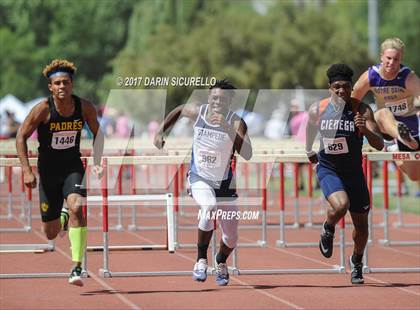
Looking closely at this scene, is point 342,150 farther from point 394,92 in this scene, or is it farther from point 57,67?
point 57,67

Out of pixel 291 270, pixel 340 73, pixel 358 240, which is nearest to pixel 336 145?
pixel 340 73

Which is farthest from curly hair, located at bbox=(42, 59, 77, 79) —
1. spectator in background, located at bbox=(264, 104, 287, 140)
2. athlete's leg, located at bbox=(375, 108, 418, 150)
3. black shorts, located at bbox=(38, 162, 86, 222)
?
spectator in background, located at bbox=(264, 104, 287, 140)

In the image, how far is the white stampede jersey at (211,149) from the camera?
11.8 m

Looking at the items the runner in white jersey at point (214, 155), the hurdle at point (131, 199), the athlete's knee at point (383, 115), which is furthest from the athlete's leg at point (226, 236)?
the athlete's knee at point (383, 115)

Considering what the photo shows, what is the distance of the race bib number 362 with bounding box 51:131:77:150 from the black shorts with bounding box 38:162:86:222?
0.23 metres

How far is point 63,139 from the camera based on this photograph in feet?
37.4

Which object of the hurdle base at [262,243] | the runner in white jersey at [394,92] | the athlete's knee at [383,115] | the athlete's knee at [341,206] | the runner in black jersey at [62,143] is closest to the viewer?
the runner in black jersey at [62,143]

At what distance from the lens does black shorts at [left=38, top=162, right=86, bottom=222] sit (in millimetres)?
11438

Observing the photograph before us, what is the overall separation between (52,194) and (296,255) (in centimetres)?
476

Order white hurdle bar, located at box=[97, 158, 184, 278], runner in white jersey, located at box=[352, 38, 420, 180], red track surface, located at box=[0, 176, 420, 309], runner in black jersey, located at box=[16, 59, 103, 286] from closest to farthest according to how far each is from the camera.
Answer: red track surface, located at box=[0, 176, 420, 309] → runner in black jersey, located at box=[16, 59, 103, 286] → runner in white jersey, located at box=[352, 38, 420, 180] → white hurdle bar, located at box=[97, 158, 184, 278]

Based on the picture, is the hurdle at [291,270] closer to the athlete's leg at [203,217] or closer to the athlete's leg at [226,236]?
the athlete's leg at [226,236]

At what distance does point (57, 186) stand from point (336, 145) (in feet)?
9.09

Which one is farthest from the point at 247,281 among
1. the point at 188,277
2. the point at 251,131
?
the point at 251,131

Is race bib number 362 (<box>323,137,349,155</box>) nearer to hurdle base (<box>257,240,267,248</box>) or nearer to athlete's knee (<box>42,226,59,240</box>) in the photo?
athlete's knee (<box>42,226,59,240</box>)
